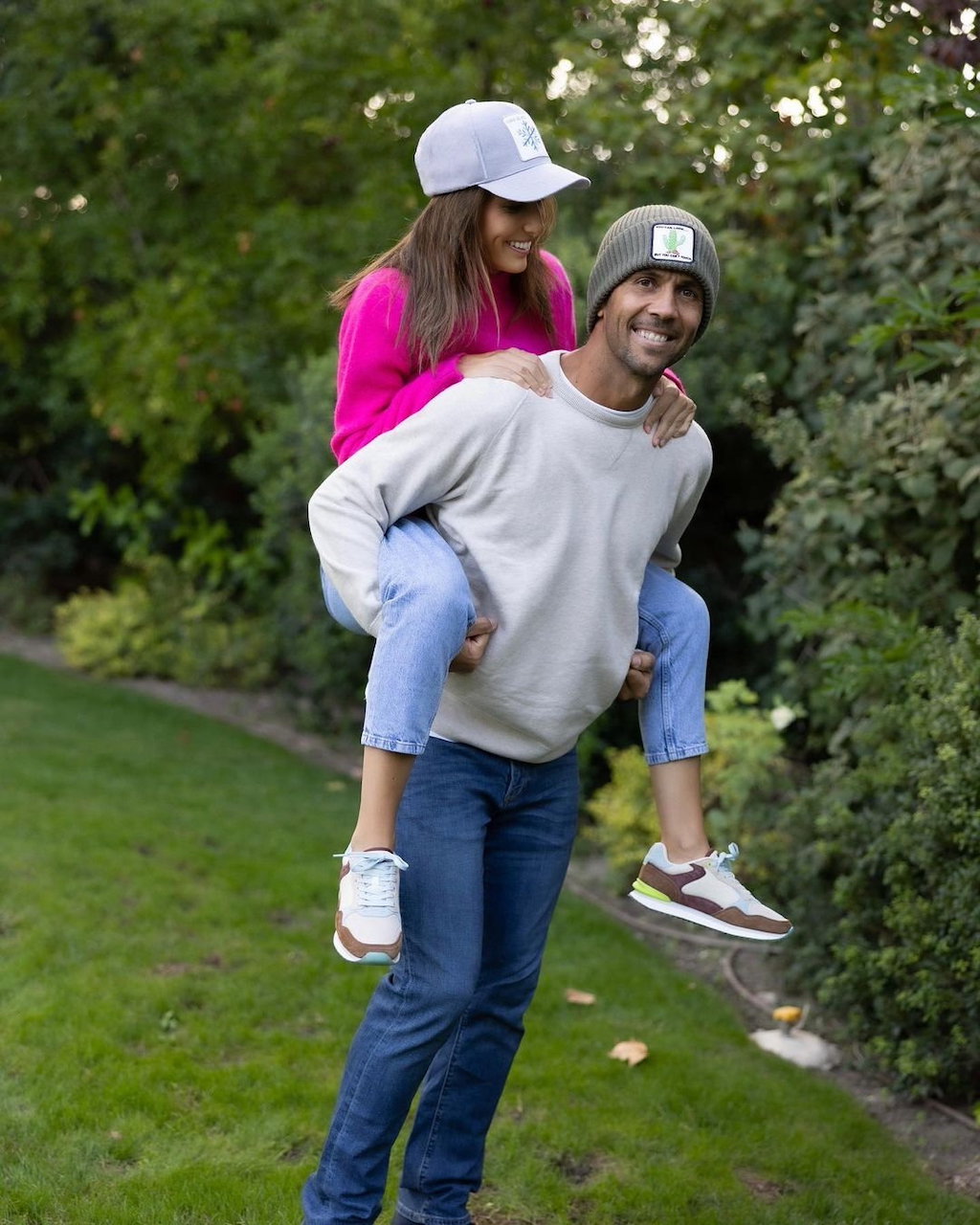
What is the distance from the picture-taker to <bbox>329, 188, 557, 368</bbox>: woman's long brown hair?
2.48 meters

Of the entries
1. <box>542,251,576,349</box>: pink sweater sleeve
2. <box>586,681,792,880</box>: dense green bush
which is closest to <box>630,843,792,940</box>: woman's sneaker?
<box>542,251,576,349</box>: pink sweater sleeve

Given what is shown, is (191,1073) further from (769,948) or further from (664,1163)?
(769,948)

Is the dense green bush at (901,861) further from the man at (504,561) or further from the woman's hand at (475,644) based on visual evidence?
the woman's hand at (475,644)

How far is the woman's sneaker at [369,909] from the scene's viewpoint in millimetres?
2150

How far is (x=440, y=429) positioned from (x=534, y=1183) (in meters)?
1.96

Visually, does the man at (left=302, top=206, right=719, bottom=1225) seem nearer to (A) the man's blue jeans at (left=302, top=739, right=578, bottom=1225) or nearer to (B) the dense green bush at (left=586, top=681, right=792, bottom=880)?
(A) the man's blue jeans at (left=302, top=739, right=578, bottom=1225)

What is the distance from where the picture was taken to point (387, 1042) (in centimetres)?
239

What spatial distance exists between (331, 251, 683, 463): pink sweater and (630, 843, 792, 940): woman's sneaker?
926mm

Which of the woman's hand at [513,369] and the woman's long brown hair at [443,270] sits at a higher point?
the woman's long brown hair at [443,270]

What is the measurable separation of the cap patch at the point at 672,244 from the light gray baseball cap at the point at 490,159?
23 cm

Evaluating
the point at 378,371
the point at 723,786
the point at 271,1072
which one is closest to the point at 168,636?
the point at 723,786

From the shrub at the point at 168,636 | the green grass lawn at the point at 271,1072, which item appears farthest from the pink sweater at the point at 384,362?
the shrub at the point at 168,636

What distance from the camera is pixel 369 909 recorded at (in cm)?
220

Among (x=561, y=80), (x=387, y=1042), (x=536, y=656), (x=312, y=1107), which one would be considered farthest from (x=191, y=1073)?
(x=561, y=80)
